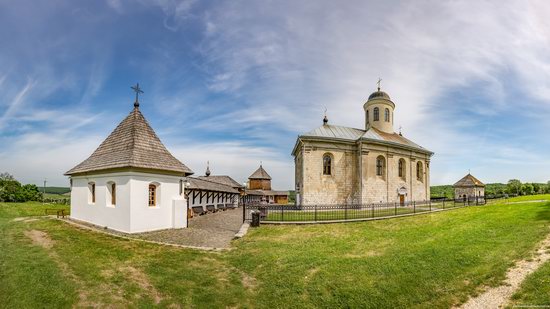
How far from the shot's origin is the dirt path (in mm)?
6266

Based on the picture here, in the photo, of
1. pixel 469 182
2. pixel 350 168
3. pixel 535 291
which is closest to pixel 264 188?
pixel 350 168

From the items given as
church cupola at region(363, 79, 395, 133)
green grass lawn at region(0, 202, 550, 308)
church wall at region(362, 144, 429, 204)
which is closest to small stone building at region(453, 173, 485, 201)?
church wall at region(362, 144, 429, 204)

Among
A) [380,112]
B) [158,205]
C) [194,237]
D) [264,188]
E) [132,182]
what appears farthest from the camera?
[264,188]

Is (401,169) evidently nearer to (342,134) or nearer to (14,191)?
(342,134)

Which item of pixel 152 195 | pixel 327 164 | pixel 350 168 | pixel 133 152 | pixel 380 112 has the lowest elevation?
pixel 152 195

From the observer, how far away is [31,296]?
6.55 meters

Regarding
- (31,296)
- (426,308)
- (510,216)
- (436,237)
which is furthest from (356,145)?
(31,296)

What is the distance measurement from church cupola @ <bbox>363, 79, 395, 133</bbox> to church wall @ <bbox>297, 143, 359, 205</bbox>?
7436mm

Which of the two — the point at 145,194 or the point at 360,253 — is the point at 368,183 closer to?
the point at 360,253

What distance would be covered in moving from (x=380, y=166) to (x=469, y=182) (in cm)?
2465

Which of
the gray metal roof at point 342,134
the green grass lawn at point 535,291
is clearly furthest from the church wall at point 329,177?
the green grass lawn at point 535,291

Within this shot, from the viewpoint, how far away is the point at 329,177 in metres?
28.4

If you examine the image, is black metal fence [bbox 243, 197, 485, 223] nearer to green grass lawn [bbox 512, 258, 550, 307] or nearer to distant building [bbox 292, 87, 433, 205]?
distant building [bbox 292, 87, 433, 205]

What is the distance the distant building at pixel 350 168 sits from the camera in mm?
27781
